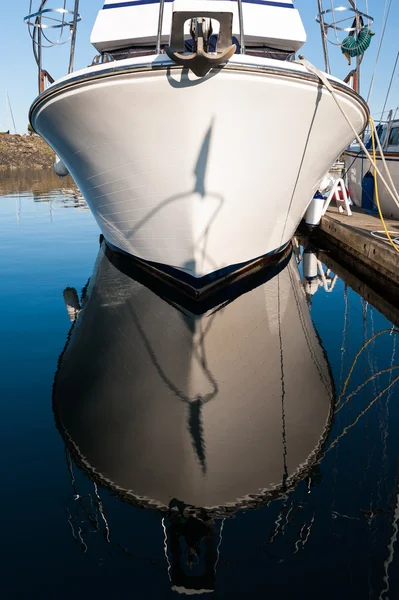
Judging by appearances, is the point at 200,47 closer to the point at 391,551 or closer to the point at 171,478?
the point at 171,478

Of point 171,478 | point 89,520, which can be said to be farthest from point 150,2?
point 89,520

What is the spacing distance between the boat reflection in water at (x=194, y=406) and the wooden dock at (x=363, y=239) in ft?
4.91

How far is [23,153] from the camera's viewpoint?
54.9 m

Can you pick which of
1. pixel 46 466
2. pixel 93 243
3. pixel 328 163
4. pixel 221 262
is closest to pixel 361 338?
pixel 221 262

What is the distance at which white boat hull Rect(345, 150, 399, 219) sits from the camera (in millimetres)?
9984

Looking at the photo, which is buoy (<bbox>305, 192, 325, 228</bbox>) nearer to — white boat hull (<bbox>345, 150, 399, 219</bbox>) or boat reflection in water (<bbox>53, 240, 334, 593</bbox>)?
white boat hull (<bbox>345, 150, 399, 219</bbox>)

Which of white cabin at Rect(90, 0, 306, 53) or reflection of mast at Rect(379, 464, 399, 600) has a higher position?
white cabin at Rect(90, 0, 306, 53)

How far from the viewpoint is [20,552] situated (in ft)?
7.29

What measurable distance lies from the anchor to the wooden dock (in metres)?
3.46

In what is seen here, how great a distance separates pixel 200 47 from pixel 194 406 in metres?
2.92

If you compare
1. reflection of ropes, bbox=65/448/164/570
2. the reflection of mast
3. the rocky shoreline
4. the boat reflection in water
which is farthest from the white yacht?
the rocky shoreline

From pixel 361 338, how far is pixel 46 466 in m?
3.35

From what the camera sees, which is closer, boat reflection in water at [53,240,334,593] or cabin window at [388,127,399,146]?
boat reflection in water at [53,240,334,593]

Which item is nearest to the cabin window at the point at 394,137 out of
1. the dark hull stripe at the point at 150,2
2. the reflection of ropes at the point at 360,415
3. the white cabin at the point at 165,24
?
the white cabin at the point at 165,24
